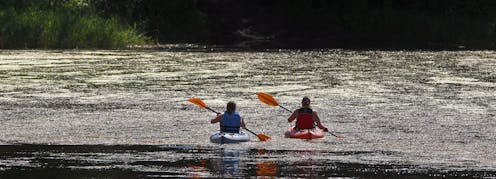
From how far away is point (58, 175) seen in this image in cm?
1608

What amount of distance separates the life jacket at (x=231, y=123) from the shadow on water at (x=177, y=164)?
109 centimetres

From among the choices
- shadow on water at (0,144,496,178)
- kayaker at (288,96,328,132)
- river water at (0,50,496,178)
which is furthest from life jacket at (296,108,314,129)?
shadow on water at (0,144,496,178)

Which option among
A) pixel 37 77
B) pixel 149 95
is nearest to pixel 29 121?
pixel 149 95

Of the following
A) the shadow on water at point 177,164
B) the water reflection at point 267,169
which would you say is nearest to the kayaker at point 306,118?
the shadow on water at point 177,164

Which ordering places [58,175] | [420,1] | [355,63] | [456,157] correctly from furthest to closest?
[420,1], [355,63], [456,157], [58,175]

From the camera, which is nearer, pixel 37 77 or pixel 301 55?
pixel 37 77

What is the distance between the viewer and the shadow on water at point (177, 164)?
16422 mm

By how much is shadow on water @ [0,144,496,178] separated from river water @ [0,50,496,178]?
0.02 m

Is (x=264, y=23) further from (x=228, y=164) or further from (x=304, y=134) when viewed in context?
(x=228, y=164)

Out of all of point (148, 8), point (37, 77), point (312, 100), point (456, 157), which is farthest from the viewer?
point (148, 8)

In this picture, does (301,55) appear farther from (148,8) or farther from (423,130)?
(423,130)

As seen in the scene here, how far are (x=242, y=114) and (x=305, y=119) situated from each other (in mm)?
5149

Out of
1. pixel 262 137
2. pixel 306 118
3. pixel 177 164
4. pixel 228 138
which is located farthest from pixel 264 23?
pixel 177 164

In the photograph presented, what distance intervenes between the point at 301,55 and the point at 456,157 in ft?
116
